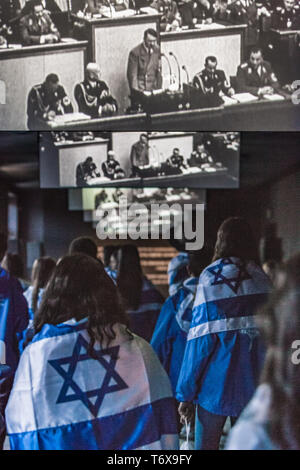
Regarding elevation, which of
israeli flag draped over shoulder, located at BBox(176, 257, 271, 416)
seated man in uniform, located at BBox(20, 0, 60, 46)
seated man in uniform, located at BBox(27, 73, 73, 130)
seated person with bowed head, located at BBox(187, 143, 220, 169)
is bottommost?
israeli flag draped over shoulder, located at BBox(176, 257, 271, 416)

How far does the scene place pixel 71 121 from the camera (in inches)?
114

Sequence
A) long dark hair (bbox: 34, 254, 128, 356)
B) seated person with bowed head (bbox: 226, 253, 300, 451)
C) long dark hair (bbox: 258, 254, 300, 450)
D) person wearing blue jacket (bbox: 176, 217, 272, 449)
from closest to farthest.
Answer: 1. seated person with bowed head (bbox: 226, 253, 300, 451)
2. long dark hair (bbox: 258, 254, 300, 450)
3. long dark hair (bbox: 34, 254, 128, 356)
4. person wearing blue jacket (bbox: 176, 217, 272, 449)

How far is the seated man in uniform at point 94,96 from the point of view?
2881 millimetres

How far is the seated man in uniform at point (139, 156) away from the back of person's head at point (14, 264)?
64 centimetres

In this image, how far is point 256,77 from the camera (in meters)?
2.90

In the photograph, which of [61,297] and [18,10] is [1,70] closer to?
[18,10]

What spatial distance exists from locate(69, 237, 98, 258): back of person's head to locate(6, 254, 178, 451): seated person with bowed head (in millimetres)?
286

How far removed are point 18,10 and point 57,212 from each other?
0.90 meters

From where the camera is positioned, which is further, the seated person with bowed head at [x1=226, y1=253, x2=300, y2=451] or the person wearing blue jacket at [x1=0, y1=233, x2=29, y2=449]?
the person wearing blue jacket at [x1=0, y1=233, x2=29, y2=449]

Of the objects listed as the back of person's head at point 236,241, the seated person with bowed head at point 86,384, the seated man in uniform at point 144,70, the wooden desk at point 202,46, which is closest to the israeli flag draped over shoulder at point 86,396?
the seated person with bowed head at point 86,384

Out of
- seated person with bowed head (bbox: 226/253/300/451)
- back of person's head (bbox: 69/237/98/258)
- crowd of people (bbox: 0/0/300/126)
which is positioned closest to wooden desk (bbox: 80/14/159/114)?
crowd of people (bbox: 0/0/300/126)

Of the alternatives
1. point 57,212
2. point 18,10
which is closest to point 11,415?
point 57,212

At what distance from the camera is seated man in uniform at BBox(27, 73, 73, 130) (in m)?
2.88

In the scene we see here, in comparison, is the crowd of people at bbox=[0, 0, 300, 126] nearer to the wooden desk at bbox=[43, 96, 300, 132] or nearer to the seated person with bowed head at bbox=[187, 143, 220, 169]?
the wooden desk at bbox=[43, 96, 300, 132]
